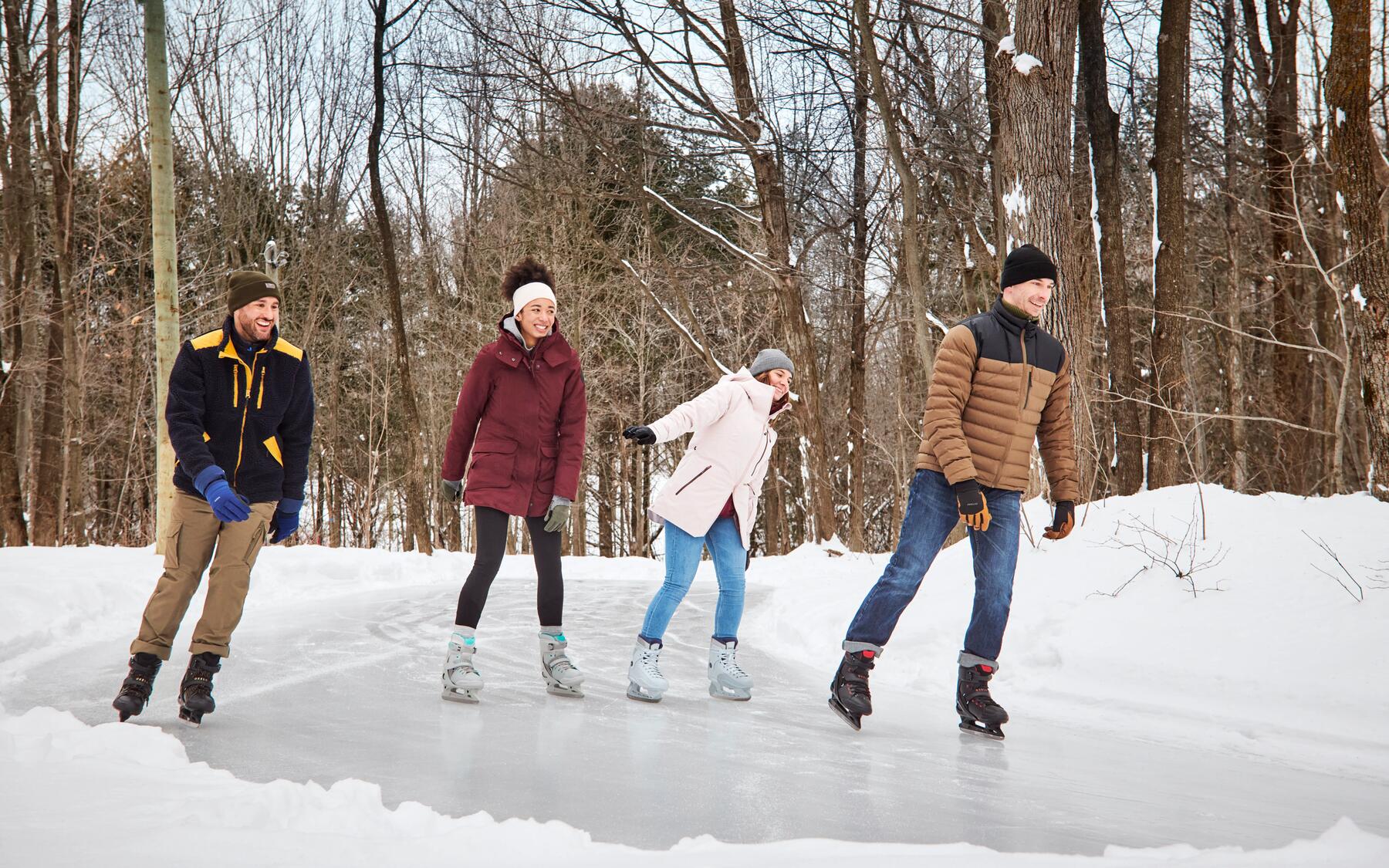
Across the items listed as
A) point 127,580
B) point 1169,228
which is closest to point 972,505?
point 127,580

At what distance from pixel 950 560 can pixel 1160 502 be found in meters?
1.63

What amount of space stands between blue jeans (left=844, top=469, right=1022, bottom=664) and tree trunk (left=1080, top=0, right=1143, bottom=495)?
8.97m

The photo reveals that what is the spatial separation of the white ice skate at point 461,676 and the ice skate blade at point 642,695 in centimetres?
78

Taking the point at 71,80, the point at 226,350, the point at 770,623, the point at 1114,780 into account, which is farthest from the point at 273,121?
the point at 1114,780

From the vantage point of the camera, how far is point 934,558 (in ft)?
15.2

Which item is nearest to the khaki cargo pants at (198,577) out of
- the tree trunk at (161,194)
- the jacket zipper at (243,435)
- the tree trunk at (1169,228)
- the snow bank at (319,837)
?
the jacket zipper at (243,435)

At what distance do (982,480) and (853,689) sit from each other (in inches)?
44.2

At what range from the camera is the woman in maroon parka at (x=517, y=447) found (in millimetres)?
5008

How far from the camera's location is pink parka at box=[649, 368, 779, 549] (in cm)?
523

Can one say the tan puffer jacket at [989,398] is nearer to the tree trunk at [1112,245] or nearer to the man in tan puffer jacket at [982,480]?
the man in tan puffer jacket at [982,480]

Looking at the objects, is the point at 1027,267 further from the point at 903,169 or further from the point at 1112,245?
the point at 903,169

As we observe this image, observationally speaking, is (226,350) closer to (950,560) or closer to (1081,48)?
(950,560)

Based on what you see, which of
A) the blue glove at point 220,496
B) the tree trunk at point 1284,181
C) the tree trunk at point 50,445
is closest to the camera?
the blue glove at point 220,496

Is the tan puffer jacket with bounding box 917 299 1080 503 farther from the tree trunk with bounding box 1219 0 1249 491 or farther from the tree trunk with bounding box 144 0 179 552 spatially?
the tree trunk with bounding box 1219 0 1249 491
